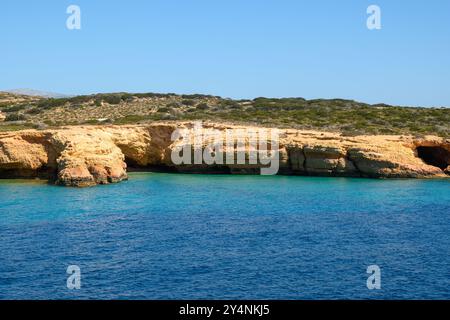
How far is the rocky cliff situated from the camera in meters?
41.1

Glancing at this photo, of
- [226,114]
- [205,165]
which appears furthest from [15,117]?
[205,165]

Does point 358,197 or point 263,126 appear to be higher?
point 263,126

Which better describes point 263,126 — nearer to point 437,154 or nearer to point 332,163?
point 332,163

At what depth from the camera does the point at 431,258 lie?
20.0 metres

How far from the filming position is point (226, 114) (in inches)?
2344

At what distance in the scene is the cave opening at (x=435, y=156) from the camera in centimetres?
4538

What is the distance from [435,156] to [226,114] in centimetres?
2255

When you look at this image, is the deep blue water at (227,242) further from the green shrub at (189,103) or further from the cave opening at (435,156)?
the green shrub at (189,103)

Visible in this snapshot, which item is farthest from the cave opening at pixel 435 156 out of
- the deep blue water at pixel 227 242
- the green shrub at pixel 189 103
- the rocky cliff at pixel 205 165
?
the green shrub at pixel 189 103

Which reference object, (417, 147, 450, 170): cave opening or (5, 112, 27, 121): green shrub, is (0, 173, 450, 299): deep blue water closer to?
(417, 147, 450, 170): cave opening

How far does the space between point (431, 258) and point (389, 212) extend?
8.81 m

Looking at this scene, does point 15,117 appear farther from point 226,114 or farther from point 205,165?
point 205,165

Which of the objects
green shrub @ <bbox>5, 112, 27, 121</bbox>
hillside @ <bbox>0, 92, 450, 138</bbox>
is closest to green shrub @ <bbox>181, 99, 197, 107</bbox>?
hillside @ <bbox>0, 92, 450, 138</bbox>
